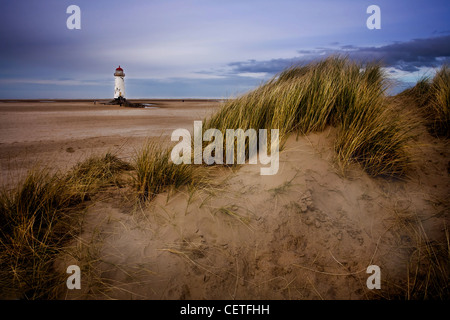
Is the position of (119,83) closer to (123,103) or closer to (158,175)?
(123,103)

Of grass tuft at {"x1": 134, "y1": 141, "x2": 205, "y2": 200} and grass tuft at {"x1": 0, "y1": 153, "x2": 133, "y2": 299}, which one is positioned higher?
grass tuft at {"x1": 134, "y1": 141, "x2": 205, "y2": 200}

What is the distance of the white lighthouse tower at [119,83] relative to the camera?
23.3m

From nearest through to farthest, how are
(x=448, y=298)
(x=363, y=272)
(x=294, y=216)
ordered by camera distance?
(x=448, y=298) < (x=363, y=272) < (x=294, y=216)

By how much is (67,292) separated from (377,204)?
131 inches

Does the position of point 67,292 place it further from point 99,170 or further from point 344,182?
point 344,182

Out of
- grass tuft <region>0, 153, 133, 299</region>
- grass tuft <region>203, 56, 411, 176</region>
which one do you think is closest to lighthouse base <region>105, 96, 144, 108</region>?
grass tuft <region>203, 56, 411, 176</region>

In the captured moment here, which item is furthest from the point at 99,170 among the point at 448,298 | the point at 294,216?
the point at 448,298

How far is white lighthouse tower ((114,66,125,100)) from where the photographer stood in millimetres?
23328

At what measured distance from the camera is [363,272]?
8.11ft

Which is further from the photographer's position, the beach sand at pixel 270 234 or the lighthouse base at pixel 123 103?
the lighthouse base at pixel 123 103

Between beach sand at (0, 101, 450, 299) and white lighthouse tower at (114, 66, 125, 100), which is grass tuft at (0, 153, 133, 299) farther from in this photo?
white lighthouse tower at (114, 66, 125, 100)

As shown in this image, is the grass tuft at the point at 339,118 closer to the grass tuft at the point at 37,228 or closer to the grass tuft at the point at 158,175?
the grass tuft at the point at 158,175

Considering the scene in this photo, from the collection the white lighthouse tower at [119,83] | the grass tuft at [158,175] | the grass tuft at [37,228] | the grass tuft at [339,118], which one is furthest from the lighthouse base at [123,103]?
the grass tuft at [158,175]
